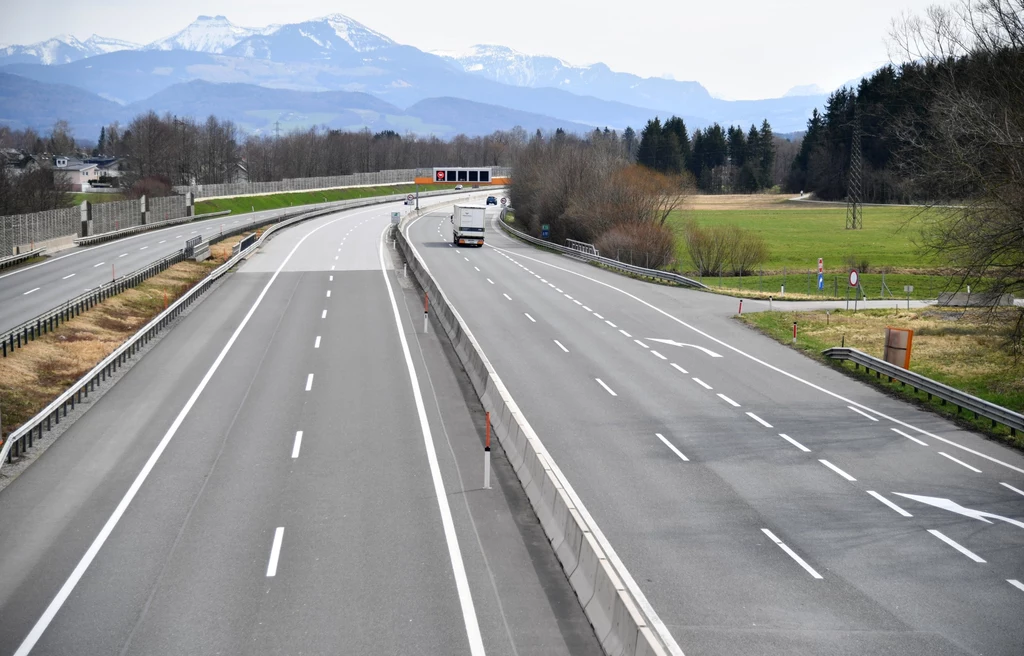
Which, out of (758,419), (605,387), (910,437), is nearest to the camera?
(910,437)

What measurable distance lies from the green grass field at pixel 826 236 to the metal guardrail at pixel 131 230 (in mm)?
45837

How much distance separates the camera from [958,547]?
644 inches

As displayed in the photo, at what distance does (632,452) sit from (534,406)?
4.95 metres

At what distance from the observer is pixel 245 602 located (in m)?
13.6

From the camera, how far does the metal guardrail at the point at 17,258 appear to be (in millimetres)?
56719

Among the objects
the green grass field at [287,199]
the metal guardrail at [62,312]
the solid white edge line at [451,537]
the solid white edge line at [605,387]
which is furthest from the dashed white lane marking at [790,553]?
the green grass field at [287,199]

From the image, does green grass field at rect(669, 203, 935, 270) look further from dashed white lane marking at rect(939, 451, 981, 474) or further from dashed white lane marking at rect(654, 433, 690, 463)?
dashed white lane marking at rect(654, 433, 690, 463)

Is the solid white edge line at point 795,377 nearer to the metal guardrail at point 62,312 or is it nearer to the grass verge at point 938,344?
the grass verge at point 938,344

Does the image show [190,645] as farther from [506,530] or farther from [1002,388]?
[1002,388]

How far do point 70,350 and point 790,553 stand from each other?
26.8 metres

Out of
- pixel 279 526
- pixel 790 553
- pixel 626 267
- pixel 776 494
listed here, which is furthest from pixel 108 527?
pixel 626 267

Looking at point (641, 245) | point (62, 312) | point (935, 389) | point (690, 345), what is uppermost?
point (641, 245)

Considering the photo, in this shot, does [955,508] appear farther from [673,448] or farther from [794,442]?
[673,448]

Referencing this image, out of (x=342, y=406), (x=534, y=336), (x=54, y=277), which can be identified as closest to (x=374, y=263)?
(x=54, y=277)
